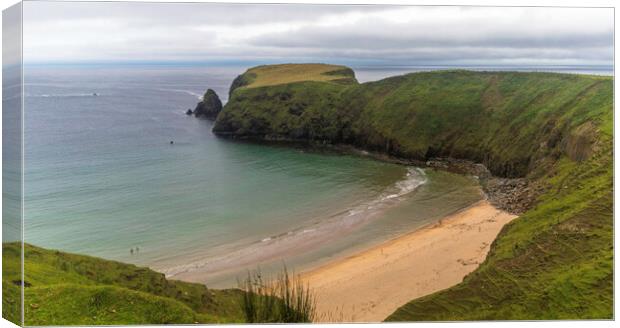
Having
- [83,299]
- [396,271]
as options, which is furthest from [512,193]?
[83,299]

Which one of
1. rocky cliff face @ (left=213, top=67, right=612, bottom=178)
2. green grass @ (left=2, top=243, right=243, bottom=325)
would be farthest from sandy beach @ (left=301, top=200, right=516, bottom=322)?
rocky cliff face @ (left=213, top=67, right=612, bottom=178)

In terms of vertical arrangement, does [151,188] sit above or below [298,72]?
below

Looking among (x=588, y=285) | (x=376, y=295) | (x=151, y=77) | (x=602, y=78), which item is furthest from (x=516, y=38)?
(x=151, y=77)

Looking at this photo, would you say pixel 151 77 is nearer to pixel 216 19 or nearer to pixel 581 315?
pixel 216 19

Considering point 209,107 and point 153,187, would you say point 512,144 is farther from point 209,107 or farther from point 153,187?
point 153,187

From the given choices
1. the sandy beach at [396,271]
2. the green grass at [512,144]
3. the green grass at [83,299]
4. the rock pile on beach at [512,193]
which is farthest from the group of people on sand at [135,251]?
the rock pile on beach at [512,193]

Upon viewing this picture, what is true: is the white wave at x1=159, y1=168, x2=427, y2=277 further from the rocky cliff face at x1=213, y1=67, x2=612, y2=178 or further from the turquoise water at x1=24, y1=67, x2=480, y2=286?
the rocky cliff face at x1=213, y1=67, x2=612, y2=178
